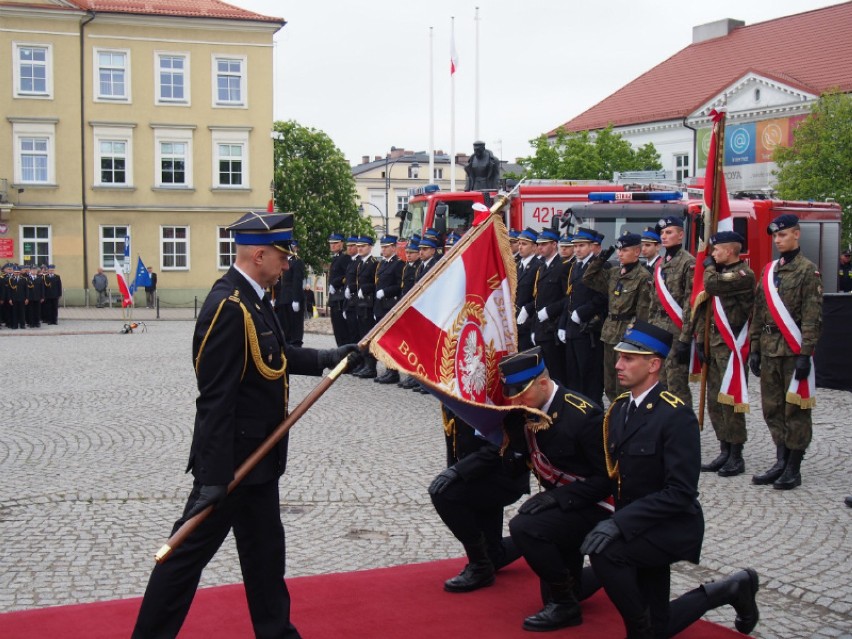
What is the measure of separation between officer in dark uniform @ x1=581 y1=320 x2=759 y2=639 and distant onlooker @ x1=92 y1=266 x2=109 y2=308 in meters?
39.7

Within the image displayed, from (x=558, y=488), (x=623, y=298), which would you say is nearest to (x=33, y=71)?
(x=623, y=298)

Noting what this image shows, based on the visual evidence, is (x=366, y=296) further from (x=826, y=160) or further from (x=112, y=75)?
(x=112, y=75)

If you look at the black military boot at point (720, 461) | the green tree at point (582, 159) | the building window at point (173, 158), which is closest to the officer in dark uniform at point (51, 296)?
the building window at point (173, 158)

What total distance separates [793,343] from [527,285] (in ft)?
14.6

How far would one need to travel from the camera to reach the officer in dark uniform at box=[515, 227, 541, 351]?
40.2 feet

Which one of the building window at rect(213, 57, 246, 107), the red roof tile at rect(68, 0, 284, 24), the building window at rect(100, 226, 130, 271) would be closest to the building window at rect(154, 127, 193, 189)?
the building window at rect(213, 57, 246, 107)

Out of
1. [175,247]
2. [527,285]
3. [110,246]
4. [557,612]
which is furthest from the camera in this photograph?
[175,247]

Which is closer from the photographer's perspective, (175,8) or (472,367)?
(472,367)

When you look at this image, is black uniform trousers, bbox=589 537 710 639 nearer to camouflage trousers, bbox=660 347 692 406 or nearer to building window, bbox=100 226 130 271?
camouflage trousers, bbox=660 347 692 406

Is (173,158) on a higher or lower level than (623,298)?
higher

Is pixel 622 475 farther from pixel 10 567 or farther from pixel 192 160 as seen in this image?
pixel 192 160

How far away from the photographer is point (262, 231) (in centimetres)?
471

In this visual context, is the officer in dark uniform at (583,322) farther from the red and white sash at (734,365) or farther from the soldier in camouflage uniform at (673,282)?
the red and white sash at (734,365)

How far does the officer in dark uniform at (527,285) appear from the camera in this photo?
12258mm
